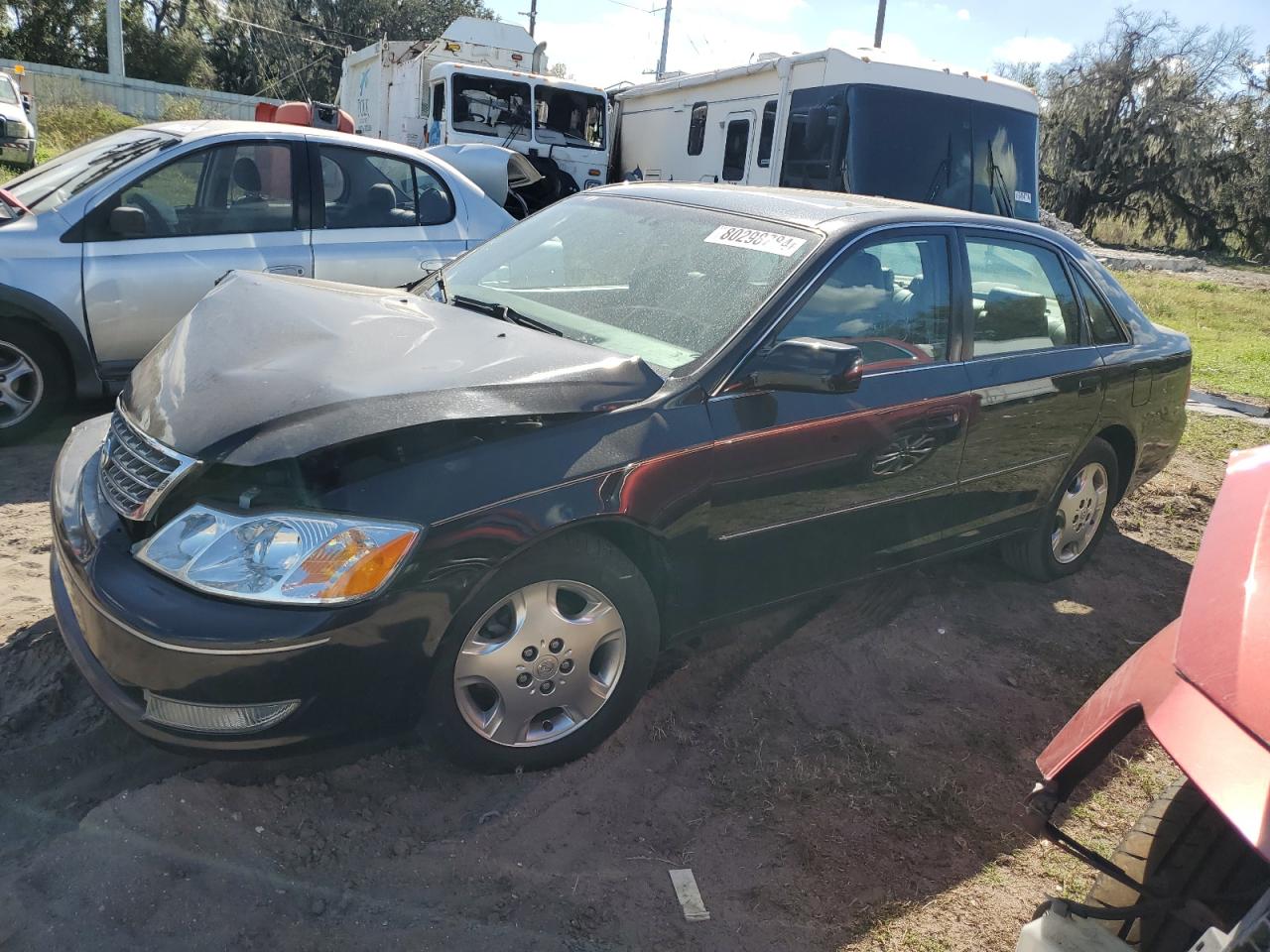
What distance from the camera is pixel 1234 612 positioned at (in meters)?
1.66

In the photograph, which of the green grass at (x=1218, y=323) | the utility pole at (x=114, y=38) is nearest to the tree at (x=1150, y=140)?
the green grass at (x=1218, y=323)

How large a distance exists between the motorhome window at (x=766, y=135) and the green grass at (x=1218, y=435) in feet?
16.5

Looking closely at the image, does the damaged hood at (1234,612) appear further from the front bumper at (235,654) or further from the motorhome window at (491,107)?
the motorhome window at (491,107)

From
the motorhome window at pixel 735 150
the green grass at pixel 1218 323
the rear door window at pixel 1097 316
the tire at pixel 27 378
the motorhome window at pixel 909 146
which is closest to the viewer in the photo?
the rear door window at pixel 1097 316

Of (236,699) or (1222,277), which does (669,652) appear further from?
(1222,277)

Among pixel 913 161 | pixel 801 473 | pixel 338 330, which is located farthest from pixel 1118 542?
pixel 913 161

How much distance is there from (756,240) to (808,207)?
1.15 ft

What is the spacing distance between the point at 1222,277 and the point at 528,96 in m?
20.5

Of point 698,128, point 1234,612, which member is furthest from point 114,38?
point 1234,612

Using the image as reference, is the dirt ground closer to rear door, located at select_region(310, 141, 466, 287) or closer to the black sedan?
the black sedan

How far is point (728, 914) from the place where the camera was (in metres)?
2.48

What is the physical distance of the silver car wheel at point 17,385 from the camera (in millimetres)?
5000

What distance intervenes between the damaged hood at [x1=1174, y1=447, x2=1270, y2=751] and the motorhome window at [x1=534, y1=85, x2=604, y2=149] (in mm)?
13219

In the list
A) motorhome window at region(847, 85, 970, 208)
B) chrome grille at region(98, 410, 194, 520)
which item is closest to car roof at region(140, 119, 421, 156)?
chrome grille at region(98, 410, 194, 520)
